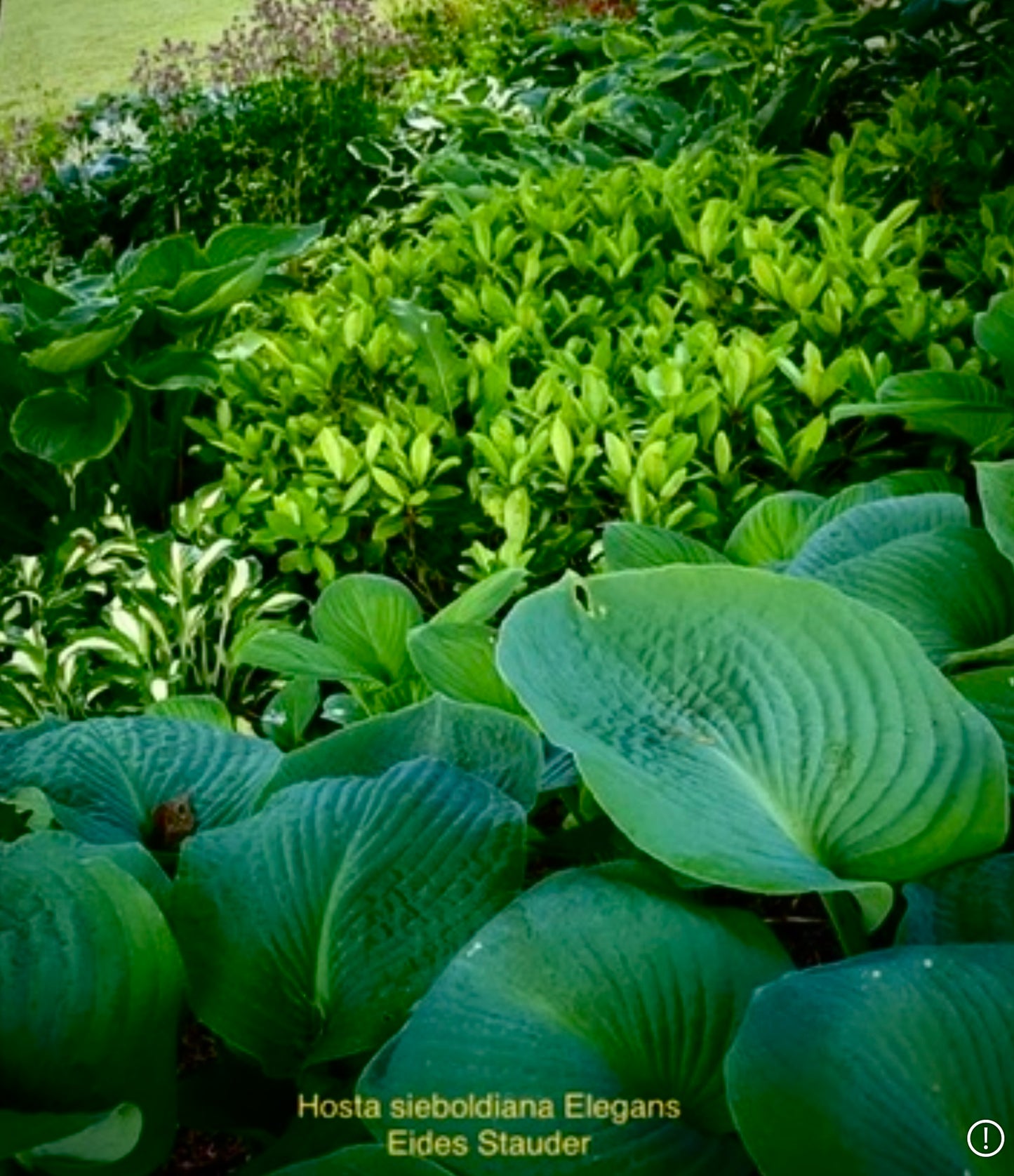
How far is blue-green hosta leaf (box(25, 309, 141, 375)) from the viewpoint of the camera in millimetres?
2455

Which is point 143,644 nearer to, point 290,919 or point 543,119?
point 290,919

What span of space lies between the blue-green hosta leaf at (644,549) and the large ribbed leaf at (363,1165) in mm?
635

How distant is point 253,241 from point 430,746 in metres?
2.18

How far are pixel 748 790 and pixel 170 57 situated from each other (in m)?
4.69

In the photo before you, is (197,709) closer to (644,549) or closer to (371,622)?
(371,622)

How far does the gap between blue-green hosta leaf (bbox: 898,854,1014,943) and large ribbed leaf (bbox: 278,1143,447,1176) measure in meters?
0.23

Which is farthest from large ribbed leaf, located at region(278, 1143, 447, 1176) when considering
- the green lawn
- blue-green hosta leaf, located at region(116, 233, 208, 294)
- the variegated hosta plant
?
the green lawn

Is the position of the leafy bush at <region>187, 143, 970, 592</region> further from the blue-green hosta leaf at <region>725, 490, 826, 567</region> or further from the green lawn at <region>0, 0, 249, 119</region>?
the green lawn at <region>0, 0, 249, 119</region>

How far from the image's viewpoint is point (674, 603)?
80 cm

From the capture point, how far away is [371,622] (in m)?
1.27

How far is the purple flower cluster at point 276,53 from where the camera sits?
490 centimetres

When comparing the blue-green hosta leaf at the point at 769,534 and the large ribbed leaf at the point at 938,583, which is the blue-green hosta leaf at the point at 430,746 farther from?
the blue-green hosta leaf at the point at 769,534

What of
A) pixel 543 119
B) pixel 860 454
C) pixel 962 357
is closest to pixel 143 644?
pixel 860 454

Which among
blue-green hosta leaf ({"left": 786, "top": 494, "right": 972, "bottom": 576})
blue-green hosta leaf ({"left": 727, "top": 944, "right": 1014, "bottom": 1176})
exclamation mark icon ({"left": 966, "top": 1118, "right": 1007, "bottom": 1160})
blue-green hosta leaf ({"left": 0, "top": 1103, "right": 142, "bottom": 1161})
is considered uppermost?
blue-green hosta leaf ({"left": 0, "top": 1103, "right": 142, "bottom": 1161})
